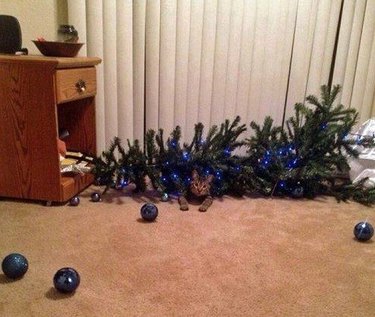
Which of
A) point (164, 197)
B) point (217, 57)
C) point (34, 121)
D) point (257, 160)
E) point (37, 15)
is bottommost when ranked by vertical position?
point (164, 197)

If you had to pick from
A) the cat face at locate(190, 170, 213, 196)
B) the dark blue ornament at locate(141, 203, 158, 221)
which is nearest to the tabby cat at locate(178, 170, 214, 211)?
the cat face at locate(190, 170, 213, 196)

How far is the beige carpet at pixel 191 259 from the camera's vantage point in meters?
0.90

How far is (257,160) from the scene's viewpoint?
163cm

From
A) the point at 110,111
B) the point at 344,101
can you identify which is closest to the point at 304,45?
the point at 344,101

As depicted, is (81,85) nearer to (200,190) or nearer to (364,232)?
(200,190)

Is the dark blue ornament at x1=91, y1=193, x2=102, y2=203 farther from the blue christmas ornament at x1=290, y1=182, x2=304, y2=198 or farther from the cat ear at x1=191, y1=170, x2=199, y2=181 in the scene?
the blue christmas ornament at x1=290, y1=182, x2=304, y2=198

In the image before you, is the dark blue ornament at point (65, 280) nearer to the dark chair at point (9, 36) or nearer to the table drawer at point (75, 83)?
the table drawer at point (75, 83)

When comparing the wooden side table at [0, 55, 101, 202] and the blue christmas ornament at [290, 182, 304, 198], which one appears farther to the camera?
the blue christmas ornament at [290, 182, 304, 198]

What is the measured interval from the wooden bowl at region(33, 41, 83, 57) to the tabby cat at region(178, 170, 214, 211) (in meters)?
0.68

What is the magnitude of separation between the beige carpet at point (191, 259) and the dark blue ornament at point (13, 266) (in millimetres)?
22

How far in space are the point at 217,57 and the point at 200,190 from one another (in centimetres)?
68

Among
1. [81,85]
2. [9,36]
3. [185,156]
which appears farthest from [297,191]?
[9,36]

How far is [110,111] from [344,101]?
118 cm

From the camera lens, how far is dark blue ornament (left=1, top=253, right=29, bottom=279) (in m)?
0.94
